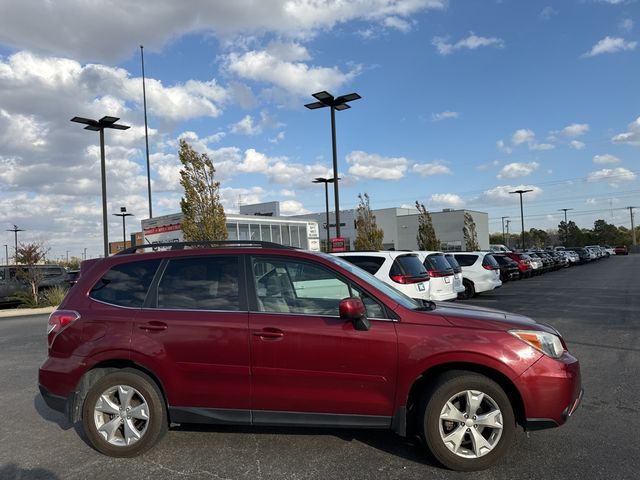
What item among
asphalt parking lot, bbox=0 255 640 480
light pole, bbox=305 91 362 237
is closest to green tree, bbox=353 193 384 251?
light pole, bbox=305 91 362 237

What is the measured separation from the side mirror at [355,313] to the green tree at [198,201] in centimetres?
1766

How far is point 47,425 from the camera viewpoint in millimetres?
5293

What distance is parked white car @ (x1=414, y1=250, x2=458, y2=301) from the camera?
12392mm

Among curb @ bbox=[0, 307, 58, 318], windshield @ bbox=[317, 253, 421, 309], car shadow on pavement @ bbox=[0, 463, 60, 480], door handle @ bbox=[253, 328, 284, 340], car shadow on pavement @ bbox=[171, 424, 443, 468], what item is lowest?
curb @ bbox=[0, 307, 58, 318]

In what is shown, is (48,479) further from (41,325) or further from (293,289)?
(41,325)

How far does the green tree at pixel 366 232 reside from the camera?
2783 cm

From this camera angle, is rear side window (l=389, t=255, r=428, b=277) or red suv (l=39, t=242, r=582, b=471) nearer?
red suv (l=39, t=242, r=582, b=471)

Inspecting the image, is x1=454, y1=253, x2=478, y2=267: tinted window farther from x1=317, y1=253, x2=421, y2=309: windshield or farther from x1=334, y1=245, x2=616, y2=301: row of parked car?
x1=317, y1=253, x2=421, y2=309: windshield

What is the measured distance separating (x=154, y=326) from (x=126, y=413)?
76 cm

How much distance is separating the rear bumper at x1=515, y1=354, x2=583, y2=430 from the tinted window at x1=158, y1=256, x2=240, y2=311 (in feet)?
7.70

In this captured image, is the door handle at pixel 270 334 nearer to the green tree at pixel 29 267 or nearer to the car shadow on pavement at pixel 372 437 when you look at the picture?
the car shadow on pavement at pixel 372 437

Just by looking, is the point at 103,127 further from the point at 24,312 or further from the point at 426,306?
the point at 426,306

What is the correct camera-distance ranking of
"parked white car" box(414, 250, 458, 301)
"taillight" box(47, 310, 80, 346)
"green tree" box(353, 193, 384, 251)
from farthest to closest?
"green tree" box(353, 193, 384, 251) → "parked white car" box(414, 250, 458, 301) → "taillight" box(47, 310, 80, 346)

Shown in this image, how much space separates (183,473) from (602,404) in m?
4.18
